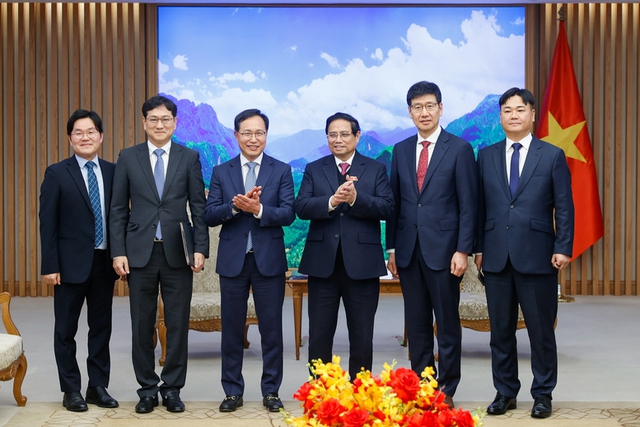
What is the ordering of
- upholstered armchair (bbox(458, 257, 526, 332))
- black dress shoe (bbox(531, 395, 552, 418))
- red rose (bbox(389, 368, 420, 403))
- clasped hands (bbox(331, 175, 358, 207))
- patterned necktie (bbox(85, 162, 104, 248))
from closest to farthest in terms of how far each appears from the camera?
1. red rose (bbox(389, 368, 420, 403))
2. clasped hands (bbox(331, 175, 358, 207))
3. black dress shoe (bbox(531, 395, 552, 418))
4. patterned necktie (bbox(85, 162, 104, 248))
5. upholstered armchair (bbox(458, 257, 526, 332))

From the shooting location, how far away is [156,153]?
159 inches

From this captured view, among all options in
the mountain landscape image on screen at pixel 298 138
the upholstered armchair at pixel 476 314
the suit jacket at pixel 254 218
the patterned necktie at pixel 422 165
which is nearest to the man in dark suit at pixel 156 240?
the suit jacket at pixel 254 218

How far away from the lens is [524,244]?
3867 mm

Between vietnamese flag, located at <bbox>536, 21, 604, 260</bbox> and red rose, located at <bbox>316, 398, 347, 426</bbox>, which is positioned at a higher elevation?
vietnamese flag, located at <bbox>536, 21, 604, 260</bbox>

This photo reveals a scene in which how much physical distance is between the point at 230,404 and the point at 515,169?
1.92 m

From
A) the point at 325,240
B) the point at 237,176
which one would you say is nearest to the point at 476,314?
the point at 325,240

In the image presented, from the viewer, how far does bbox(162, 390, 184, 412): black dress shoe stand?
394 cm

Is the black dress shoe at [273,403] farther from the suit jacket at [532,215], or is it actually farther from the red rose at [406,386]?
the red rose at [406,386]

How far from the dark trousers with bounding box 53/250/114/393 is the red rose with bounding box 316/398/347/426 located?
8.07 ft

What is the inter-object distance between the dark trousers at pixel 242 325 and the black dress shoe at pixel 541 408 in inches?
51.5

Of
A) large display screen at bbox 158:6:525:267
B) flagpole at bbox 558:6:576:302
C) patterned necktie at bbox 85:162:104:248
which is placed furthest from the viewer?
large display screen at bbox 158:6:525:267

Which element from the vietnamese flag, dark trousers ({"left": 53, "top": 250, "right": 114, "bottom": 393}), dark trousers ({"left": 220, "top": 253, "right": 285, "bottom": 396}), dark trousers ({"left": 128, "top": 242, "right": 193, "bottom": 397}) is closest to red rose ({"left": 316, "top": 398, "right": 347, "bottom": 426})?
dark trousers ({"left": 220, "top": 253, "right": 285, "bottom": 396})

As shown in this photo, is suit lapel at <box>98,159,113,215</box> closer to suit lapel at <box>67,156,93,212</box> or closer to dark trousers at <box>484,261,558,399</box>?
suit lapel at <box>67,156,93,212</box>

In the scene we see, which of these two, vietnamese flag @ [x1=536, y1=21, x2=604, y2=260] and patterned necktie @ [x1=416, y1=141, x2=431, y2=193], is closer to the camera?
patterned necktie @ [x1=416, y1=141, x2=431, y2=193]
